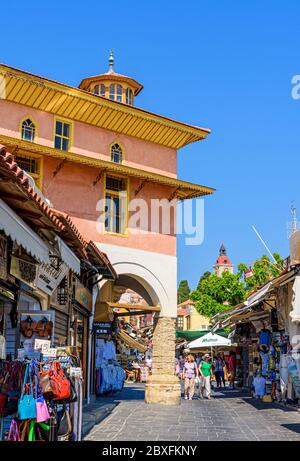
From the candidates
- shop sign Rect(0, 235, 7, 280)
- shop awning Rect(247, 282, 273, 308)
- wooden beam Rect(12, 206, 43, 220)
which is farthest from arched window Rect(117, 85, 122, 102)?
shop sign Rect(0, 235, 7, 280)

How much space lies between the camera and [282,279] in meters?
14.0

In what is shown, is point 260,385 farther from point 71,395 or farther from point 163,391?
point 71,395

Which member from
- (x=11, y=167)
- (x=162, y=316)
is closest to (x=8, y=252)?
(x=11, y=167)

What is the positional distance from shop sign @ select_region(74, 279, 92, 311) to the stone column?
11.9 ft

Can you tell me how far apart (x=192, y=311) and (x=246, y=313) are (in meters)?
65.7

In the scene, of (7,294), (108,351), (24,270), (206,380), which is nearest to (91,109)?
(108,351)

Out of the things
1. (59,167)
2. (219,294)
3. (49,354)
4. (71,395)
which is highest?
(59,167)

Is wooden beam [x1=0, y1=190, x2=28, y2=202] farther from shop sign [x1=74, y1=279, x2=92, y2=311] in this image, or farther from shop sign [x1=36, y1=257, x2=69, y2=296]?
shop sign [x1=74, y1=279, x2=92, y2=311]

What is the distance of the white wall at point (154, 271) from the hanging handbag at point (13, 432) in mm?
12254

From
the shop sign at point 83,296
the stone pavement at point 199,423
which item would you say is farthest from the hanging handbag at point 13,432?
the shop sign at point 83,296

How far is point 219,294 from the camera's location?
48.1 m

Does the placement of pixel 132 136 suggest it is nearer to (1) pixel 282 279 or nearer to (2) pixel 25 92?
(2) pixel 25 92

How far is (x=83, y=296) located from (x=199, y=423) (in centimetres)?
458

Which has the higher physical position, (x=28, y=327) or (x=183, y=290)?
(x=183, y=290)
